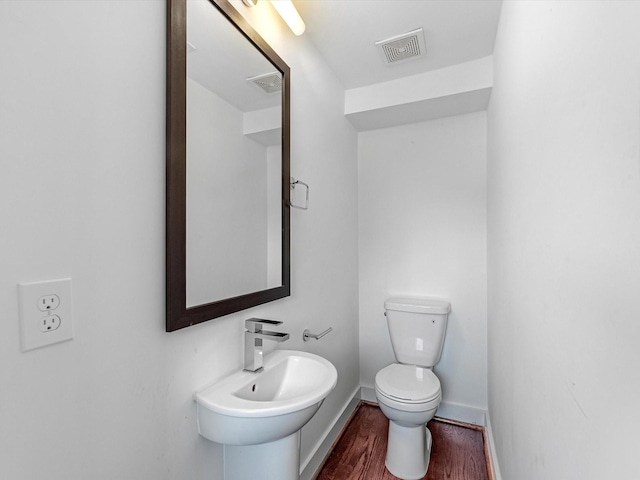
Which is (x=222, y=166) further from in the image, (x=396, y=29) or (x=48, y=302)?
(x=396, y=29)

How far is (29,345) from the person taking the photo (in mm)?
622


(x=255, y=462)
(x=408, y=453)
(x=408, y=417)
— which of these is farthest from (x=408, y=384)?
(x=255, y=462)

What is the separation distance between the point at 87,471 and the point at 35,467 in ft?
0.40

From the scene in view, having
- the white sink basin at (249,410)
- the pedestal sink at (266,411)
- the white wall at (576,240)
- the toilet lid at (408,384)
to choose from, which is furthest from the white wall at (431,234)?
the white sink basin at (249,410)

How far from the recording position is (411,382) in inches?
72.4

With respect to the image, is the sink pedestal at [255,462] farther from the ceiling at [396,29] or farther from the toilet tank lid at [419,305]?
the ceiling at [396,29]

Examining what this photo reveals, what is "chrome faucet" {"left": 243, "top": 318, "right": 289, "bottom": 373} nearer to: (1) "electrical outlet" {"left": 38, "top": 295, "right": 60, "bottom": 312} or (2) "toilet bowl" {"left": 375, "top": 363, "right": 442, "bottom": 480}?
(1) "electrical outlet" {"left": 38, "top": 295, "right": 60, "bottom": 312}

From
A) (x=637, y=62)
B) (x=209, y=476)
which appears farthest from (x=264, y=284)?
(x=637, y=62)

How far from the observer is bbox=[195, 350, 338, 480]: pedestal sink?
94 centimetres

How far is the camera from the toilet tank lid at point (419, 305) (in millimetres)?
2127

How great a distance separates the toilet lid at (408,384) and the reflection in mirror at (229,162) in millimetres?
920

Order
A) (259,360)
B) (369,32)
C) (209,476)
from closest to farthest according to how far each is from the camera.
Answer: (209,476)
(259,360)
(369,32)

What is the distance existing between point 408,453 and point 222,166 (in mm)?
1773

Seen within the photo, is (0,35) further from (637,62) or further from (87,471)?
(637,62)
